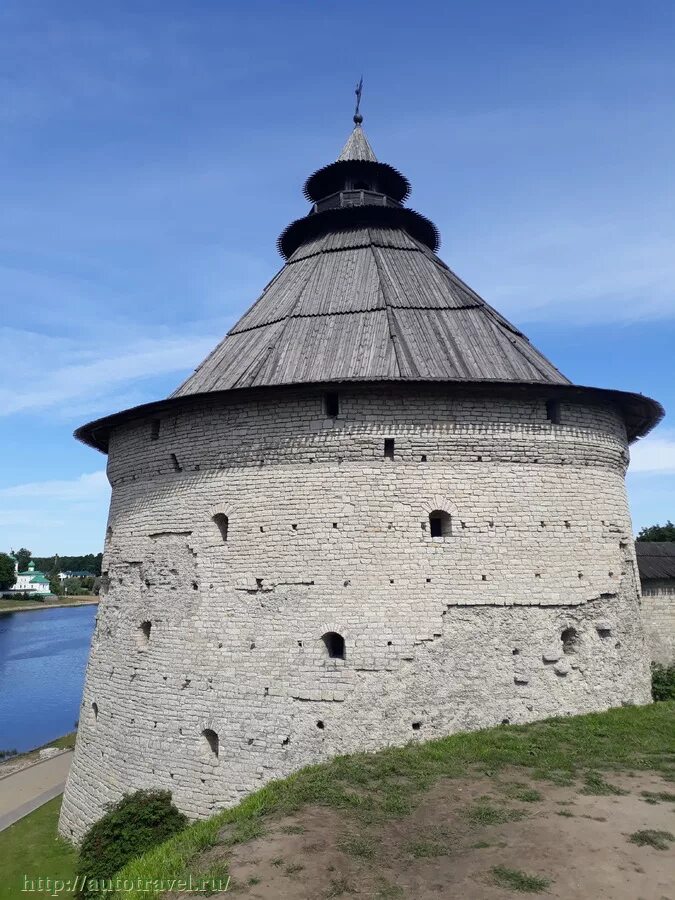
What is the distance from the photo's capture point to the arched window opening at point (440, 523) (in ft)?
28.5

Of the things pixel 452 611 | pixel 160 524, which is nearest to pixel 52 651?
pixel 160 524

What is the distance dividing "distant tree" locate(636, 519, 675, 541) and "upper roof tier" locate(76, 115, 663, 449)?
29.0m

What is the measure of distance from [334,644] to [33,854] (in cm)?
578

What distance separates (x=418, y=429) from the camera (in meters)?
8.88

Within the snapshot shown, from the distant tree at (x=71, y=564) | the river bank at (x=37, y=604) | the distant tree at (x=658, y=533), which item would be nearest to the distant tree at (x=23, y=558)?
the distant tree at (x=71, y=564)

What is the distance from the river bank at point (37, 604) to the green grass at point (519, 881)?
213 feet

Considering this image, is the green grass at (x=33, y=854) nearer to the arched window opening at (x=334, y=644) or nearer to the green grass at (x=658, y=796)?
the arched window opening at (x=334, y=644)

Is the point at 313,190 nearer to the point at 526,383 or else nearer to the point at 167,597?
the point at 526,383

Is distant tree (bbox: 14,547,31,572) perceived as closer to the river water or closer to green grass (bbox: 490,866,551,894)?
the river water

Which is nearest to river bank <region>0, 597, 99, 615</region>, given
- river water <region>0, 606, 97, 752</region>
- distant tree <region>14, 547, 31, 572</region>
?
river water <region>0, 606, 97, 752</region>

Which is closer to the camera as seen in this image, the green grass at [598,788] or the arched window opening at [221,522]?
the green grass at [598,788]

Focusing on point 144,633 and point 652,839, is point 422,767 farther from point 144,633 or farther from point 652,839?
point 144,633

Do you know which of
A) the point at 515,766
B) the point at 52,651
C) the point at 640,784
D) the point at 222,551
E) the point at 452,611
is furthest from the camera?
the point at 52,651

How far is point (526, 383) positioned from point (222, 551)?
4848 millimetres
